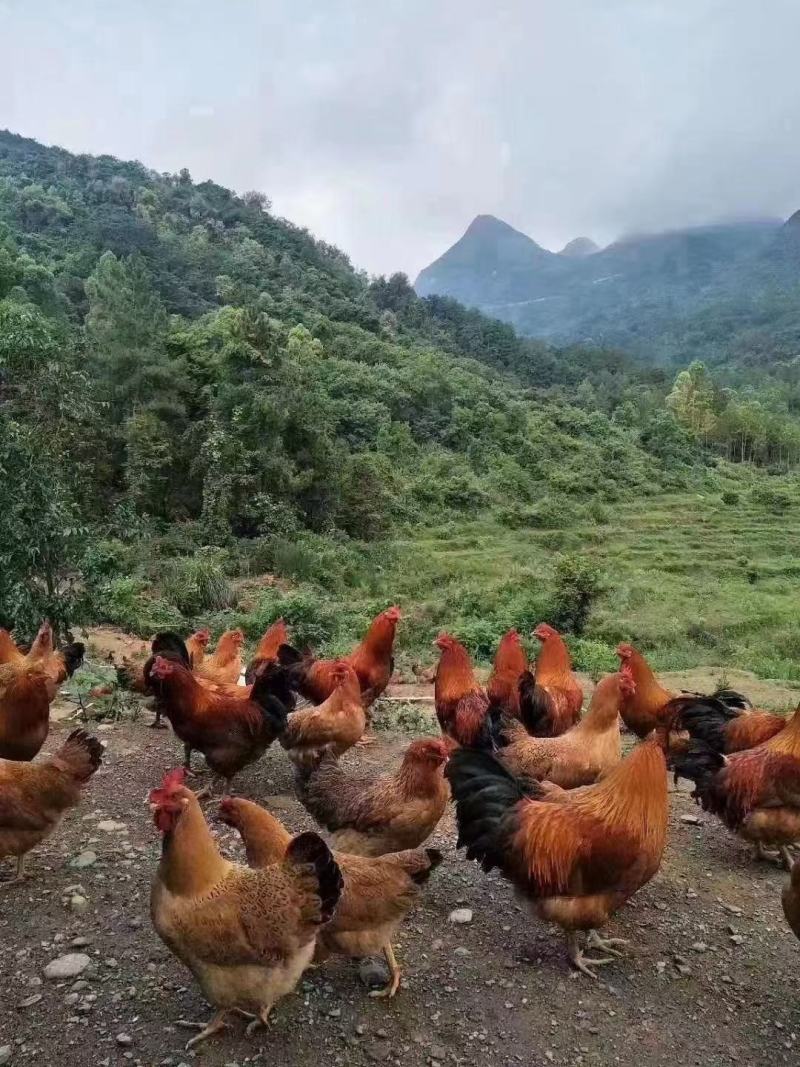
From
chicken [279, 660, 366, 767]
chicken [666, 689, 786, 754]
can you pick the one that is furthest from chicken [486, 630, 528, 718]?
chicken [279, 660, 366, 767]

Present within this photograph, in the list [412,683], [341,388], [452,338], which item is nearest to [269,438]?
[412,683]

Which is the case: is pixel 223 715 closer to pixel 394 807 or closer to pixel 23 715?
pixel 23 715

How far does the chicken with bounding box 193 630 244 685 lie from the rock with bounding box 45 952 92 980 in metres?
3.99

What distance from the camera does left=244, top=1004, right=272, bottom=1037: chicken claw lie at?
3658 mm

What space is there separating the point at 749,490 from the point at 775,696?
108 feet

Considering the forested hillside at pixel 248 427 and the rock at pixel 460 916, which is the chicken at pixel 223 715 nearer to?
the rock at pixel 460 916

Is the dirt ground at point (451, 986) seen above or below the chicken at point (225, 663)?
below

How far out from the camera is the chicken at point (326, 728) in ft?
20.7

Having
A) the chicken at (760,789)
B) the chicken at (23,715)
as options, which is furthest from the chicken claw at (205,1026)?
the chicken at (760,789)

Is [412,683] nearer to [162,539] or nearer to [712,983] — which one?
[712,983]

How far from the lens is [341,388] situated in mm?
39156

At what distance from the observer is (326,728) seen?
20.6 feet

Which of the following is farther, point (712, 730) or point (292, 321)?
point (292, 321)

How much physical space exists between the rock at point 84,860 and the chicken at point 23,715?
118 centimetres
